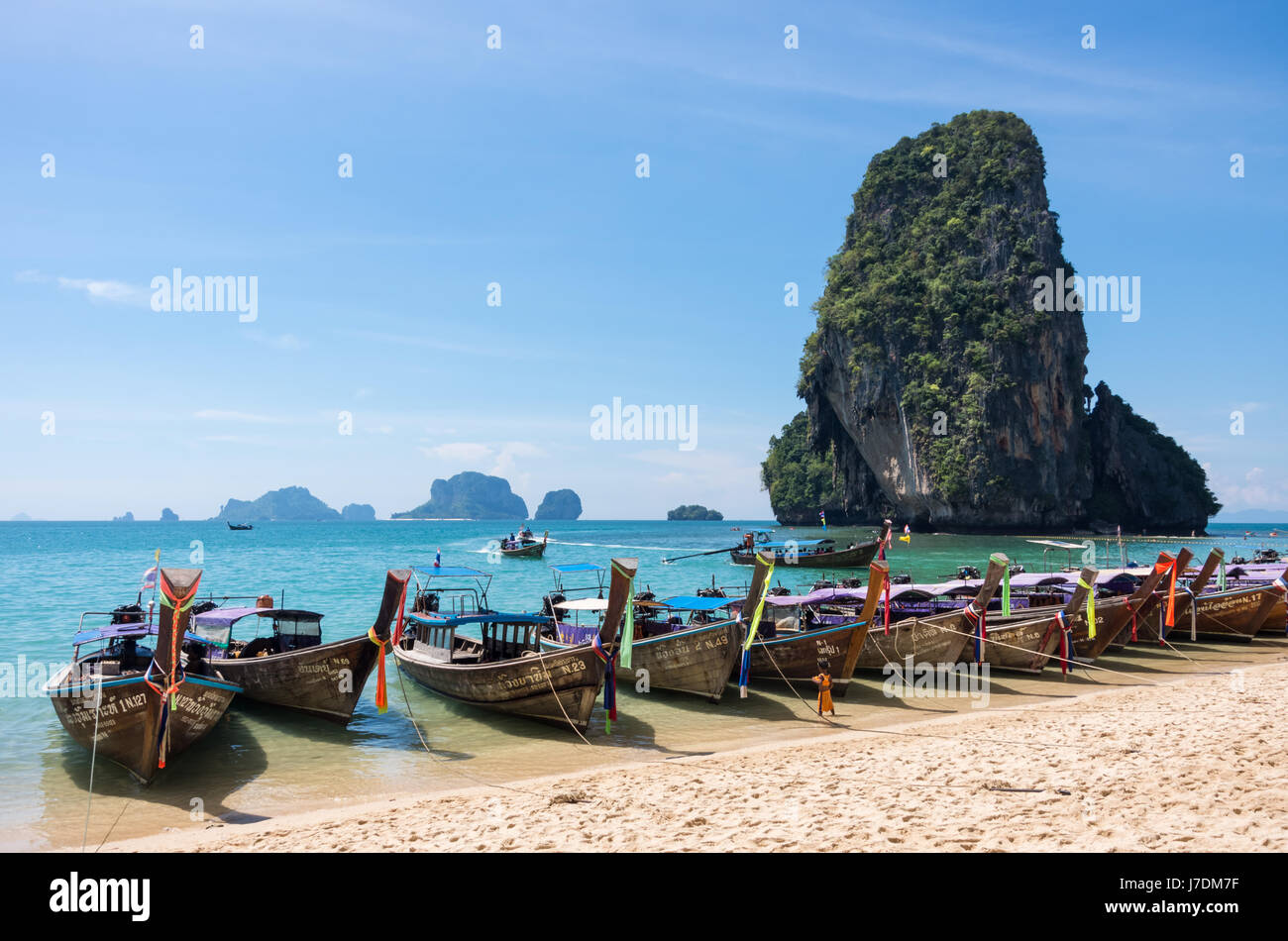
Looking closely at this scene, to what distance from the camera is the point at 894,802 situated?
909 centimetres

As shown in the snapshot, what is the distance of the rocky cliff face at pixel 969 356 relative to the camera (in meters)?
81.4

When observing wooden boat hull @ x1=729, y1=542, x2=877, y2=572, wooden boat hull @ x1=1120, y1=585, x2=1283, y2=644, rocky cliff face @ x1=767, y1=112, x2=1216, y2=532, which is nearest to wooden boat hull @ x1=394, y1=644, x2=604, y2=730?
wooden boat hull @ x1=1120, y1=585, x2=1283, y2=644

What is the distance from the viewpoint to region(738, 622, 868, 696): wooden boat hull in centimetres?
1656

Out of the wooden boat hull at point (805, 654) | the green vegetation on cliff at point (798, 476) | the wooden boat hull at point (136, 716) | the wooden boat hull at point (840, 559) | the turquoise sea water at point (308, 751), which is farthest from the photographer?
the green vegetation on cliff at point (798, 476)

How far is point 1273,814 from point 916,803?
3.29 meters

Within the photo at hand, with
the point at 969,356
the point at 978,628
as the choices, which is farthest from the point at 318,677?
the point at 969,356

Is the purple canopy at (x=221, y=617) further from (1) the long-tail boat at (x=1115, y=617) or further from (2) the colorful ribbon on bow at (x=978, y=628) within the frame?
(1) the long-tail boat at (x=1115, y=617)

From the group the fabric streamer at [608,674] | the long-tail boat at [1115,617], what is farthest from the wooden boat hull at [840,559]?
the fabric streamer at [608,674]

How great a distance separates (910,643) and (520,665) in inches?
380

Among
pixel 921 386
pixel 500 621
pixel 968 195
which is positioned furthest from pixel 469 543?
pixel 500 621

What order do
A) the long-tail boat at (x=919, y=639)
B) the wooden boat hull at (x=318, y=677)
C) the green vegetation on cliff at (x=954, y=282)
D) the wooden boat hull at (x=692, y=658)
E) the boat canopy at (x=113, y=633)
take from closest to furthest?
the boat canopy at (x=113, y=633), the wooden boat hull at (x=318, y=677), the wooden boat hull at (x=692, y=658), the long-tail boat at (x=919, y=639), the green vegetation on cliff at (x=954, y=282)

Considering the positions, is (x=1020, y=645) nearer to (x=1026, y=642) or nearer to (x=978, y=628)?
(x=1026, y=642)
